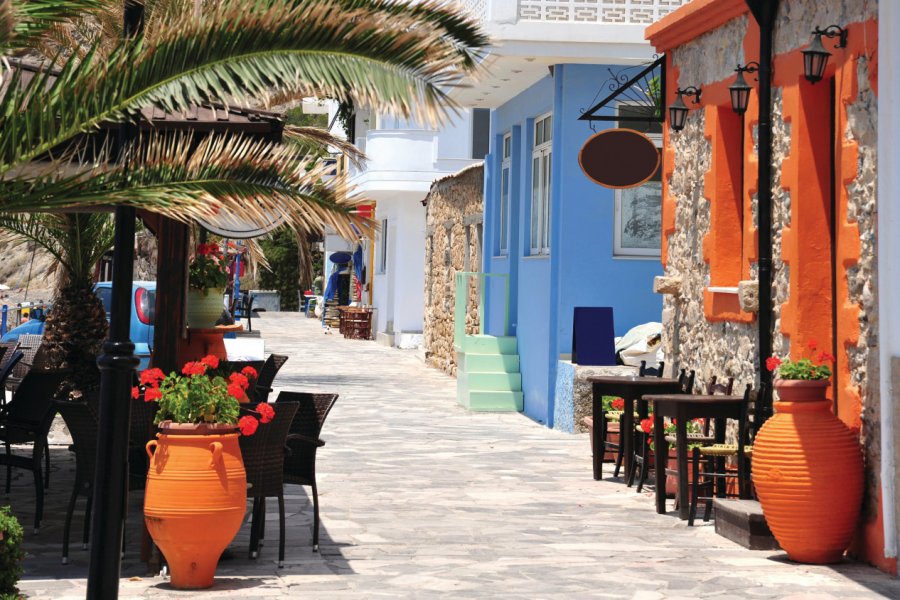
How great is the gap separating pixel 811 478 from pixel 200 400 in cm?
361

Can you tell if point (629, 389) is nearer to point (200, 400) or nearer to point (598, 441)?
point (598, 441)

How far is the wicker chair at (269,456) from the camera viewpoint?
7742 mm

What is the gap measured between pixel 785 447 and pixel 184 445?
140 inches

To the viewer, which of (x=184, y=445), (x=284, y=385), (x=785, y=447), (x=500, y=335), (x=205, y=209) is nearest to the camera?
(x=205, y=209)

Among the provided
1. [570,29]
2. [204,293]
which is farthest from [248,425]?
[570,29]

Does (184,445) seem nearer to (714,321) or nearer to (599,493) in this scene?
(599,493)

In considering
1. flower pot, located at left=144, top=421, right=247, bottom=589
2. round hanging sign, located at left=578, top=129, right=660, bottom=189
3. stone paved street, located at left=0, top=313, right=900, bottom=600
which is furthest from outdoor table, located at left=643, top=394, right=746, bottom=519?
round hanging sign, located at left=578, top=129, right=660, bottom=189

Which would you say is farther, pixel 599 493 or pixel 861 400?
pixel 599 493

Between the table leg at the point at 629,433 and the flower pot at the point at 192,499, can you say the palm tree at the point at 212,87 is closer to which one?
the flower pot at the point at 192,499

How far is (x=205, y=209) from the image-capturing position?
20.0 feet

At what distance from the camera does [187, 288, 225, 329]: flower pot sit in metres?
10.3

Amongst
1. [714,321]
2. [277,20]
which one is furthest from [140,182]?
[714,321]

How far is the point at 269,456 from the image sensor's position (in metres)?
7.85

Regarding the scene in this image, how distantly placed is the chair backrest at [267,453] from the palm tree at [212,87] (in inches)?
60.6
